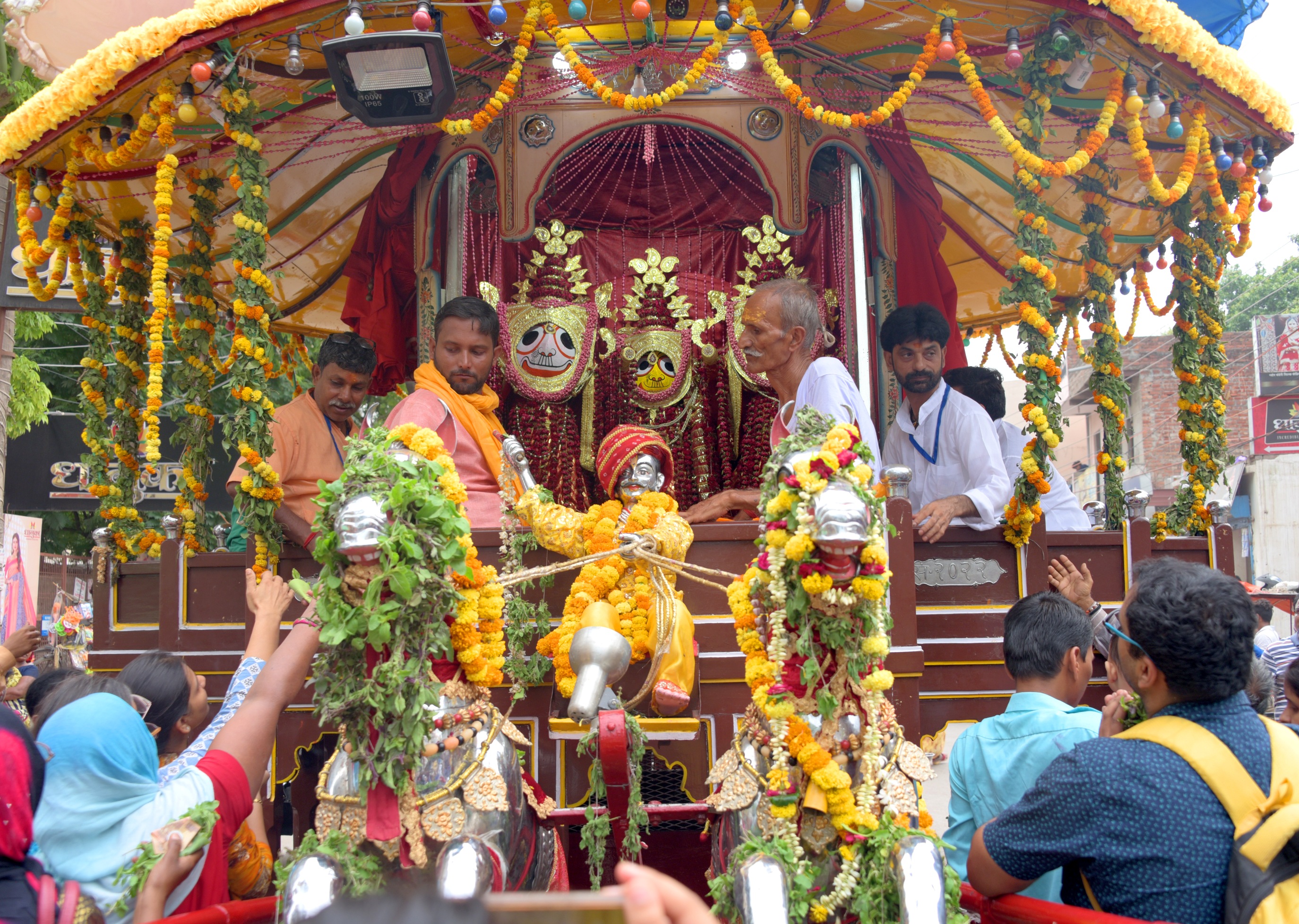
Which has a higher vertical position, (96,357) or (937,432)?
(96,357)

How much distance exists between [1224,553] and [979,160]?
292 centimetres

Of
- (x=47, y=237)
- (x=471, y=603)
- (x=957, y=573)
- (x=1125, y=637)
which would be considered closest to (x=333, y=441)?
(x=47, y=237)

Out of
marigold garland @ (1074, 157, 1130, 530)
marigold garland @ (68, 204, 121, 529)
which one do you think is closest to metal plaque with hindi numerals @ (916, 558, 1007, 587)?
marigold garland @ (1074, 157, 1130, 530)

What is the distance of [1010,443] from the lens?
632 cm

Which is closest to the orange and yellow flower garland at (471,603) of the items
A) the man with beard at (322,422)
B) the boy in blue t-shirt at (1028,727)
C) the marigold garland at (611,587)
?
the marigold garland at (611,587)

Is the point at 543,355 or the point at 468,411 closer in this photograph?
the point at 468,411

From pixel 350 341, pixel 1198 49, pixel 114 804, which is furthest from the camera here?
pixel 350 341

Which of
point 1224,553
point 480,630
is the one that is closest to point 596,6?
point 480,630

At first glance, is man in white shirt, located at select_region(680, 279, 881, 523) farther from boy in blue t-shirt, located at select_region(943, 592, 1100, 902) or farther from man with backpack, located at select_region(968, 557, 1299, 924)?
man with backpack, located at select_region(968, 557, 1299, 924)

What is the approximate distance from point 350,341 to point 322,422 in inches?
20.5

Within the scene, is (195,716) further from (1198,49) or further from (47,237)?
(1198,49)

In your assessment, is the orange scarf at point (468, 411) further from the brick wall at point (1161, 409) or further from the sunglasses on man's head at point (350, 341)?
A: the brick wall at point (1161, 409)

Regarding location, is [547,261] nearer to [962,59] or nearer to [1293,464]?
[962,59]

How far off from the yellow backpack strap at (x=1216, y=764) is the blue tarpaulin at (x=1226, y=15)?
4428mm
